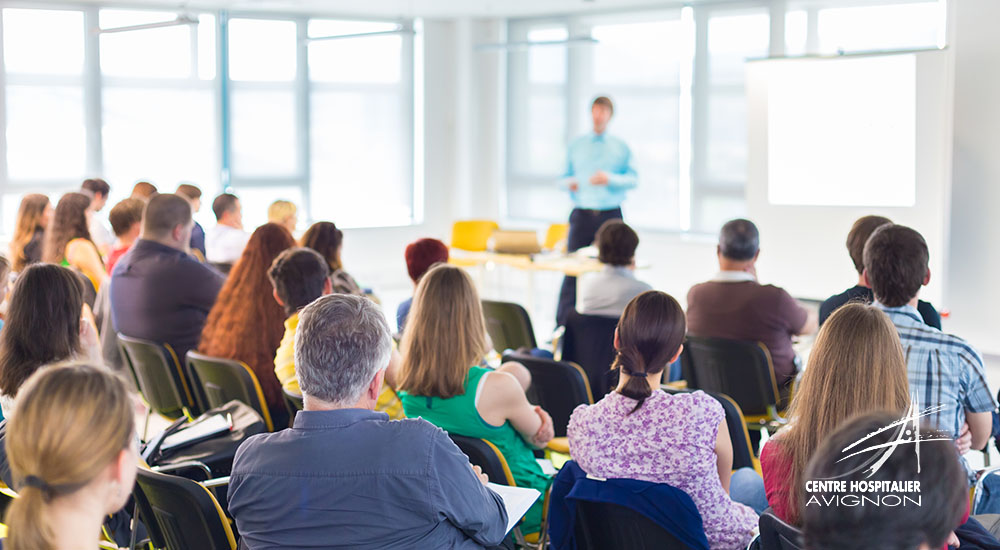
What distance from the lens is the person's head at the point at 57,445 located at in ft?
4.83

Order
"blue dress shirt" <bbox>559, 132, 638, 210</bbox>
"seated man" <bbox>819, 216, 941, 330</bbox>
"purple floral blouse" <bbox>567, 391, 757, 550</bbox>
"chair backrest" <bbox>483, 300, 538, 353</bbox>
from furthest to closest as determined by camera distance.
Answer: "blue dress shirt" <bbox>559, 132, 638, 210</bbox> → "chair backrest" <bbox>483, 300, 538, 353</bbox> → "seated man" <bbox>819, 216, 941, 330</bbox> → "purple floral blouse" <bbox>567, 391, 757, 550</bbox>

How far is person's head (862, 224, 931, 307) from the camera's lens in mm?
2953

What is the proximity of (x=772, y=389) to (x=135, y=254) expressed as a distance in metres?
2.95

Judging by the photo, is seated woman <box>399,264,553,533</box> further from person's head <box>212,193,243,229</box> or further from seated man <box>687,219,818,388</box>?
person's head <box>212,193,243,229</box>

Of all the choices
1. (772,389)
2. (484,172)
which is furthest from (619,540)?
(484,172)

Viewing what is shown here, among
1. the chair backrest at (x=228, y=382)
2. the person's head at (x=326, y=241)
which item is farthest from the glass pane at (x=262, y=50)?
the chair backrest at (x=228, y=382)

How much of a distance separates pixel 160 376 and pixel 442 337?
191 cm

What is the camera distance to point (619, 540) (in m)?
2.41

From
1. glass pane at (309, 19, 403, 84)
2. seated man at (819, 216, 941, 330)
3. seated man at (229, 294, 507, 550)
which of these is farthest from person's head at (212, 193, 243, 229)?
seated man at (229, 294, 507, 550)

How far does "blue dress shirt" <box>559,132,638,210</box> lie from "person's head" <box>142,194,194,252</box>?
13.5ft

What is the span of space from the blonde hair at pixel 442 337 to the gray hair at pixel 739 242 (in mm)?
1801

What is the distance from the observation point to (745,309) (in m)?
4.36

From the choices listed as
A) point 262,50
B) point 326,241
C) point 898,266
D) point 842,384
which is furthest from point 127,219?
point 262,50

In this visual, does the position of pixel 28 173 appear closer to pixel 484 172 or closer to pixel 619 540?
pixel 484 172
